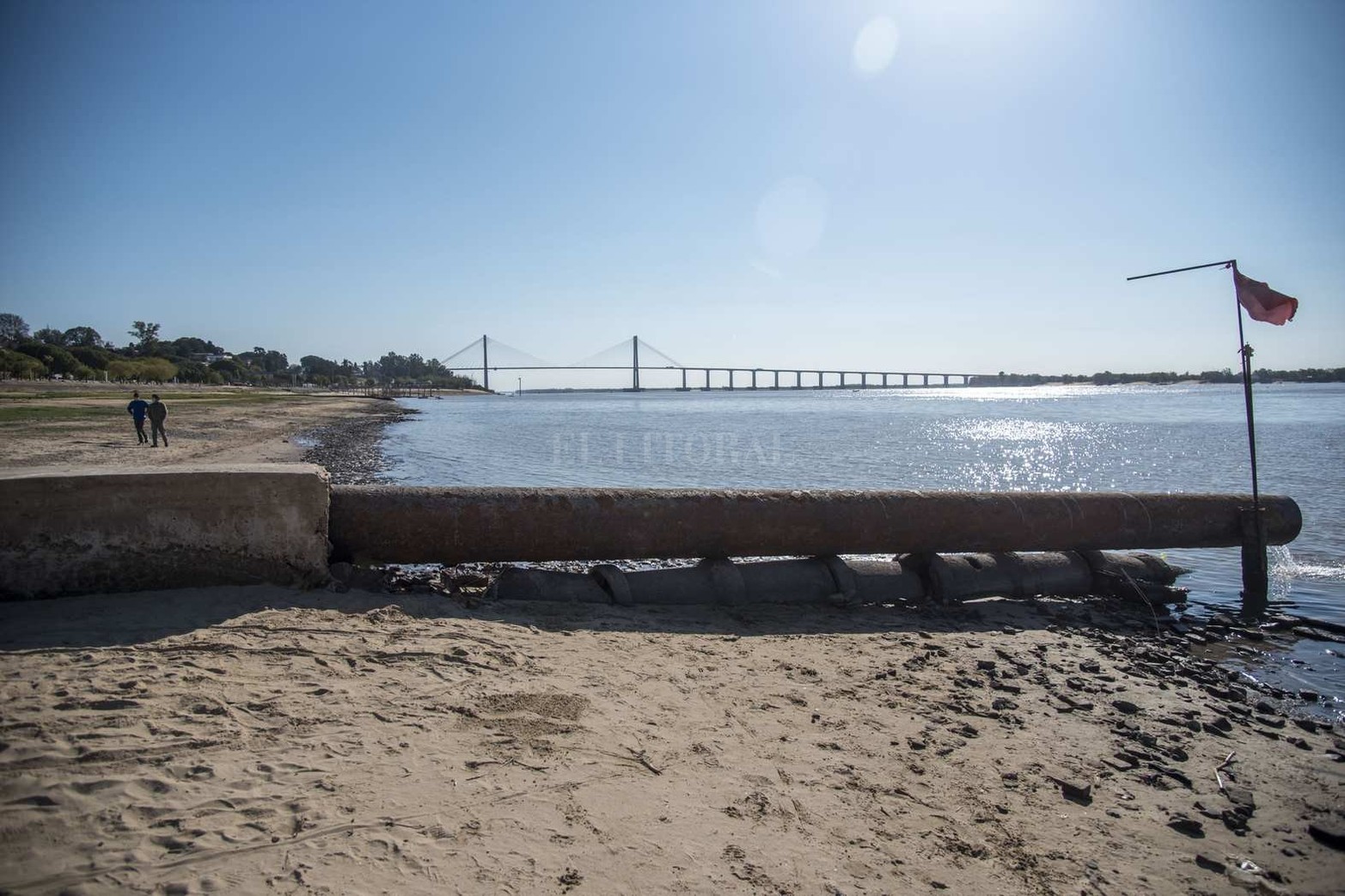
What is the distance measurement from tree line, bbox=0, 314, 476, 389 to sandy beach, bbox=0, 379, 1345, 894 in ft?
239

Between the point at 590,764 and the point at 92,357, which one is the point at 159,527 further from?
the point at 92,357

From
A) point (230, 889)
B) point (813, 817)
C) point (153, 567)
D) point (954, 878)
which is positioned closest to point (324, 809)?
point (230, 889)

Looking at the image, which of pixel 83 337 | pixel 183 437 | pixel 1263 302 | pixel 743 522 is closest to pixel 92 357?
pixel 83 337

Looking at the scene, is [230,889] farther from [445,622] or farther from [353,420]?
[353,420]

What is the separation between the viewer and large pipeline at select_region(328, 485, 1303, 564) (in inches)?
217

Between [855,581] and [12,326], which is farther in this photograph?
[12,326]

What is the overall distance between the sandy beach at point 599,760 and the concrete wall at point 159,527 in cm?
21

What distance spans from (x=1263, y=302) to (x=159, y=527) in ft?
31.0

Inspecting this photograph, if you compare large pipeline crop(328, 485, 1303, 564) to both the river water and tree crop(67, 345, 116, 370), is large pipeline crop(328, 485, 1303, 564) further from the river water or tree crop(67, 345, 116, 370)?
tree crop(67, 345, 116, 370)

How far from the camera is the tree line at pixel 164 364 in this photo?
221ft

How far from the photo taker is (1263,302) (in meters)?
6.98

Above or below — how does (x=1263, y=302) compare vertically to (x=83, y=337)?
below

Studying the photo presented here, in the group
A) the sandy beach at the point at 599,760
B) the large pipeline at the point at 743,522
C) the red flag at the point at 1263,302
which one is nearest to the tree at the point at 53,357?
the large pipeline at the point at 743,522

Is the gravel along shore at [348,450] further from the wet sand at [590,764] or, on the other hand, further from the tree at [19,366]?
the tree at [19,366]
